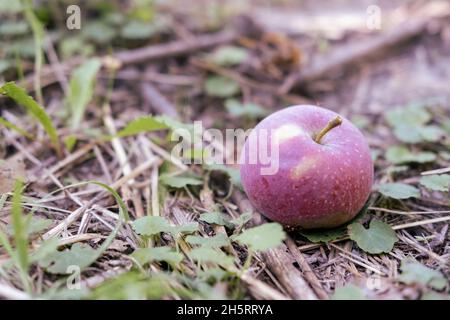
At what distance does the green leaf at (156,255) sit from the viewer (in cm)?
142

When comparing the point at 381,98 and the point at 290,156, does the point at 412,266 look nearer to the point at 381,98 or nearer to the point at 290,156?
the point at 290,156

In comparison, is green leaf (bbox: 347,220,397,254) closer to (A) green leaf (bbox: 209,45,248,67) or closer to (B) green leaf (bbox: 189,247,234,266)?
(B) green leaf (bbox: 189,247,234,266)

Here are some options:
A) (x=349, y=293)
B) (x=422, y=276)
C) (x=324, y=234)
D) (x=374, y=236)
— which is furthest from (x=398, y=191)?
(x=349, y=293)

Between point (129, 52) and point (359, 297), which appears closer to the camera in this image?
point (359, 297)

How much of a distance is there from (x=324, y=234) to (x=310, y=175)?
0.29 m

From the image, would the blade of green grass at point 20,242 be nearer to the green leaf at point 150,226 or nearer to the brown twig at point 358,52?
the green leaf at point 150,226

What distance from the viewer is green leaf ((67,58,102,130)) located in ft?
7.88

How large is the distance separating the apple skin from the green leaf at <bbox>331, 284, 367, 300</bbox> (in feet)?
1.01

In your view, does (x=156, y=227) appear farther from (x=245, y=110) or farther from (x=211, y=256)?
(x=245, y=110)

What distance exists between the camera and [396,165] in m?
2.19

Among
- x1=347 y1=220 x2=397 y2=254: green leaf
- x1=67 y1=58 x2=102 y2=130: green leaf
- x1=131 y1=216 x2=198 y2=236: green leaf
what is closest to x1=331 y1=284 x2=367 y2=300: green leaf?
x1=347 y1=220 x2=397 y2=254: green leaf

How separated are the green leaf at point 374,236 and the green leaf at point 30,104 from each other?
4.55ft
